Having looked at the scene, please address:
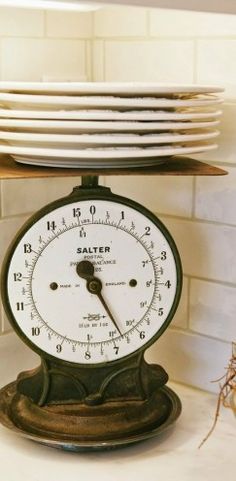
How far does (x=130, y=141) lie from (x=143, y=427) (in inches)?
14.4

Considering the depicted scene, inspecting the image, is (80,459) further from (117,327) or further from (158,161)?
(158,161)

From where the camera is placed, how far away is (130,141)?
88 cm

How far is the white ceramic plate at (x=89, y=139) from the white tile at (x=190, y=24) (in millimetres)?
236

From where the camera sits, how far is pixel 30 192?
120 cm

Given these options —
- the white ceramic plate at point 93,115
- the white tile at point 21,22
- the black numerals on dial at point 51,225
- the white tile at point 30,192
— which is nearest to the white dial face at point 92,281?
the black numerals on dial at point 51,225

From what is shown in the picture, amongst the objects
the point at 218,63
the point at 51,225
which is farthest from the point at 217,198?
the point at 51,225

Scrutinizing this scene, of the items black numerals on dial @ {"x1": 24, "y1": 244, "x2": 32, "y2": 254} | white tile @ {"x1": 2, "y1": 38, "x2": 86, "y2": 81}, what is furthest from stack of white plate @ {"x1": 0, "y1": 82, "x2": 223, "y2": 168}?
white tile @ {"x1": 2, "y1": 38, "x2": 86, "y2": 81}

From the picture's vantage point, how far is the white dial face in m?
0.95

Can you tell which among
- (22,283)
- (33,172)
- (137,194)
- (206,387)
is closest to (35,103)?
(33,172)

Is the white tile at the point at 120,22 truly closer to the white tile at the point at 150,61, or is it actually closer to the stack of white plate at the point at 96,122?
the white tile at the point at 150,61

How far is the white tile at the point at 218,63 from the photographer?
1.09 m

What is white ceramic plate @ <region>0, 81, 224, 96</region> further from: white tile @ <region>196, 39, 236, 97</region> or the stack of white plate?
white tile @ <region>196, 39, 236, 97</region>

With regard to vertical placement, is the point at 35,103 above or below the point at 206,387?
above

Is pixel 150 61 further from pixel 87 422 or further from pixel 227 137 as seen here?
pixel 87 422
